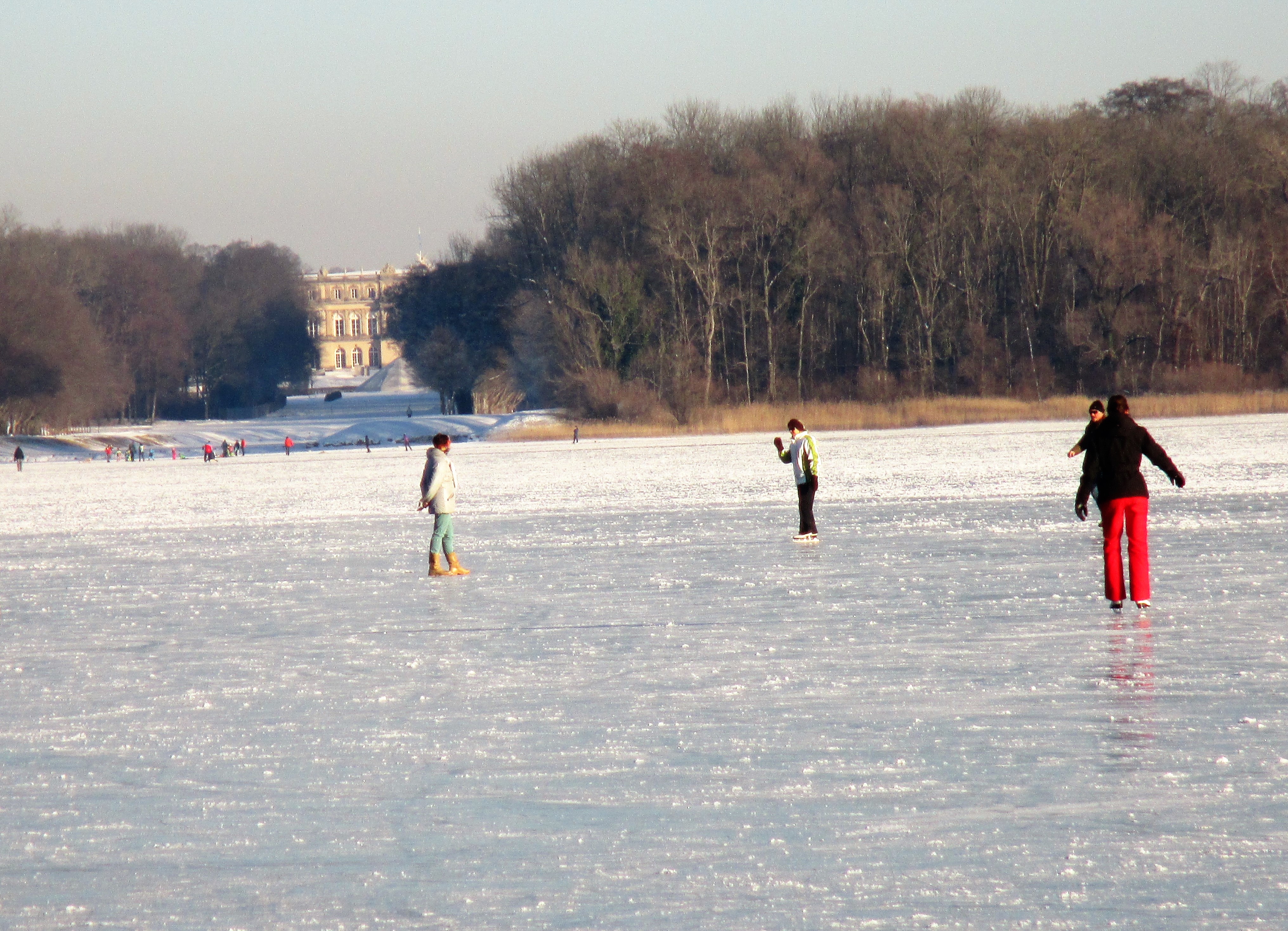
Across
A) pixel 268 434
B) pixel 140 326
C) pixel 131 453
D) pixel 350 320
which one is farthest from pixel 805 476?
pixel 350 320

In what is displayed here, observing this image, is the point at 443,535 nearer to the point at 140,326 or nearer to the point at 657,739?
the point at 657,739

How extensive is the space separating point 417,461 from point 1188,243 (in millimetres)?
31637

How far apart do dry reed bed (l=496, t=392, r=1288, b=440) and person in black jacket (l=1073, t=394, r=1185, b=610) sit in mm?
34525

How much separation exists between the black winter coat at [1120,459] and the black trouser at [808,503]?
5.00 meters

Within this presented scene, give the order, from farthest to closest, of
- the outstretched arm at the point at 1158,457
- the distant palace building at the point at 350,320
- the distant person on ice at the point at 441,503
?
1. the distant palace building at the point at 350,320
2. the distant person on ice at the point at 441,503
3. the outstretched arm at the point at 1158,457

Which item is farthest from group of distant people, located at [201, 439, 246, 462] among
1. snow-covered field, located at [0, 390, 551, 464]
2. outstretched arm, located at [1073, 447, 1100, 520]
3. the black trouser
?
outstretched arm, located at [1073, 447, 1100, 520]

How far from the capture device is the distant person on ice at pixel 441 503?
11.5m

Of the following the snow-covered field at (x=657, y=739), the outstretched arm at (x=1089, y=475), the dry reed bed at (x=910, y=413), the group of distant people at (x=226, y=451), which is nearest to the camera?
the snow-covered field at (x=657, y=739)

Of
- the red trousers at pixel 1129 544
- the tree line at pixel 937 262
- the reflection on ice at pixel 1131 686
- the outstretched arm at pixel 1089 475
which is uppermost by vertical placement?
the tree line at pixel 937 262

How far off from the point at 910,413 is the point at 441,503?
116 ft

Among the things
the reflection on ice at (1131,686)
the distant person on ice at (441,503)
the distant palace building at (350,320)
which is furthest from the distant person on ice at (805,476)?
the distant palace building at (350,320)

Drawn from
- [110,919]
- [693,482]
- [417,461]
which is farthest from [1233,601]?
[417,461]

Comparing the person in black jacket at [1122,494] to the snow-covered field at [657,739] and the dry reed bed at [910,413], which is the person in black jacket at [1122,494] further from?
the dry reed bed at [910,413]

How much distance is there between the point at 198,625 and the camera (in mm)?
9172
